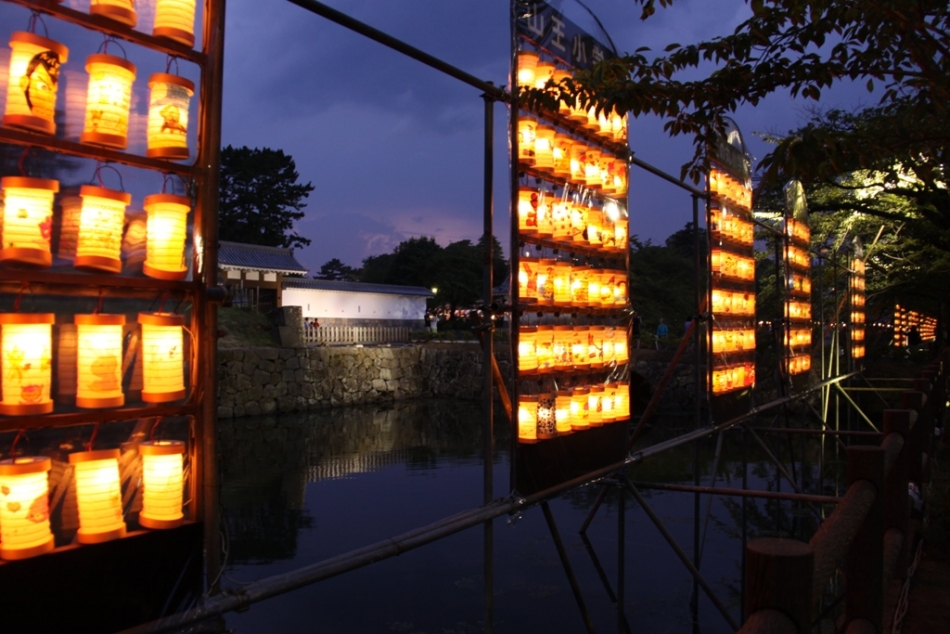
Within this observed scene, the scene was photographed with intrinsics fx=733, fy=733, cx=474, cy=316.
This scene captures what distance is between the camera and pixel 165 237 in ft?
9.57

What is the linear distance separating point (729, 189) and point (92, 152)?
8.04m

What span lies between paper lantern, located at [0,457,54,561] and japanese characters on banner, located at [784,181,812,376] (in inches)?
412

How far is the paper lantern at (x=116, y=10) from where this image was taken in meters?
2.77

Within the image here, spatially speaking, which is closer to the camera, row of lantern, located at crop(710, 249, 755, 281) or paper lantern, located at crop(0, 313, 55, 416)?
paper lantern, located at crop(0, 313, 55, 416)

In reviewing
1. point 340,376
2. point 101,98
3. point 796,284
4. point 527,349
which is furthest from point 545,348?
point 340,376

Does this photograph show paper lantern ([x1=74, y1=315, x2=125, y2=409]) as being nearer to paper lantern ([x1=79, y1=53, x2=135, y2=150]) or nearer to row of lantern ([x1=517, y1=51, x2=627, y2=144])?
paper lantern ([x1=79, y1=53, x2=135, y2=150])

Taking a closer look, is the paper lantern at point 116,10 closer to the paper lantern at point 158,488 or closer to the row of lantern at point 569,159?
the paper lantern at point 158,488

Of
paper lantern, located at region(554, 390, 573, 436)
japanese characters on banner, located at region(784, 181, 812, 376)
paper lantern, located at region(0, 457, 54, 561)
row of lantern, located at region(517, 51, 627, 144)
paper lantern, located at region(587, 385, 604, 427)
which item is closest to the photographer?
paper lantern, located at region(0, 457, 54, 561)

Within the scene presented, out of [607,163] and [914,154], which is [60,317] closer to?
[607,163]

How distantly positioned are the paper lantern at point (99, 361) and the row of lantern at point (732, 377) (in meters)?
6.96

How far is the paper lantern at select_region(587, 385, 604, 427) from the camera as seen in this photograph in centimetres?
576

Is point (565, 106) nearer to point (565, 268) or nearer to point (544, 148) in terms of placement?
point (544, 148)

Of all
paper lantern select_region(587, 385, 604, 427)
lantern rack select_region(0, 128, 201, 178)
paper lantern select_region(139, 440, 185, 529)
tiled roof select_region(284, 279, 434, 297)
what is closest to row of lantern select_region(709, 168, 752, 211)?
paper lantern select_region(587, 385, 604, 427)

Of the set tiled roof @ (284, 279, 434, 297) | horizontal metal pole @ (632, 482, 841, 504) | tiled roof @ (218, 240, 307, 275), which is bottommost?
horizontal metal pole @ (632, 482, 841, 504)
